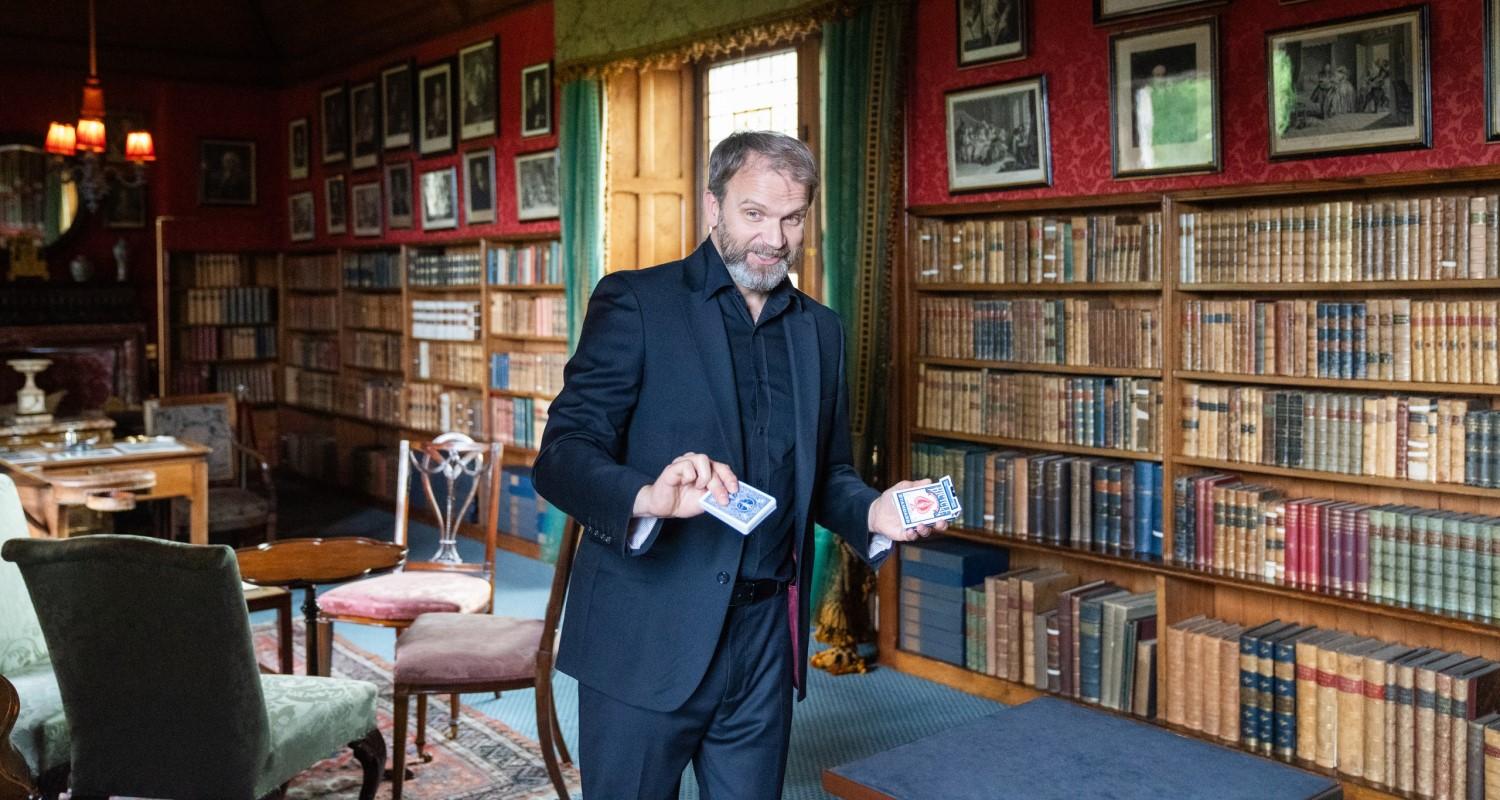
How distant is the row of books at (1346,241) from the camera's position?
3822 mm

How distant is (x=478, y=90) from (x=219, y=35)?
3751 millimetres

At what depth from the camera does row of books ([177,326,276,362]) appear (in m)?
10.8

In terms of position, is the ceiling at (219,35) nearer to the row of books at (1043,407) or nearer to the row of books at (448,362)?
the row of books at (448,362)

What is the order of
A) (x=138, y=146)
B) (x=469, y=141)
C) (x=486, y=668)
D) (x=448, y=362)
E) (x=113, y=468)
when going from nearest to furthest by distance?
(x=486, y=668) < (x=113, y=468) < (x=138, y=146) < (x=469, y=141) < (x=448, y=362)

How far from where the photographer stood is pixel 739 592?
7.17 feet

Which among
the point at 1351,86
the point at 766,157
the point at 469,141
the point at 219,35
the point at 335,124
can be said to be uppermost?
the point at 219,35

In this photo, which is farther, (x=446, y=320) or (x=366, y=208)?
(x=366, y=208)

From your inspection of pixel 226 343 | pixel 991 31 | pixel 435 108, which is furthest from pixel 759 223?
pixel 226 343

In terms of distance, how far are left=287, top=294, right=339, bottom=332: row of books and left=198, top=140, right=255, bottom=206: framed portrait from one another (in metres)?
0.95

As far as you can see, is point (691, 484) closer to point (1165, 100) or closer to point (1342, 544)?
point (1342, 544)

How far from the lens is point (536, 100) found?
25.8ft

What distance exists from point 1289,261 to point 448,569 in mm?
3291

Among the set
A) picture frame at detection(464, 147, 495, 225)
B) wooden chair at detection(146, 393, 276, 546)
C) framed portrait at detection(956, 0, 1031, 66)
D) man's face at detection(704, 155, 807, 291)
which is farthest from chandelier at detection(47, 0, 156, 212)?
man's face at detection(704, 155, 807, 291)

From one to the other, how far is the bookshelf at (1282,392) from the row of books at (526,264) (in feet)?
10.2
